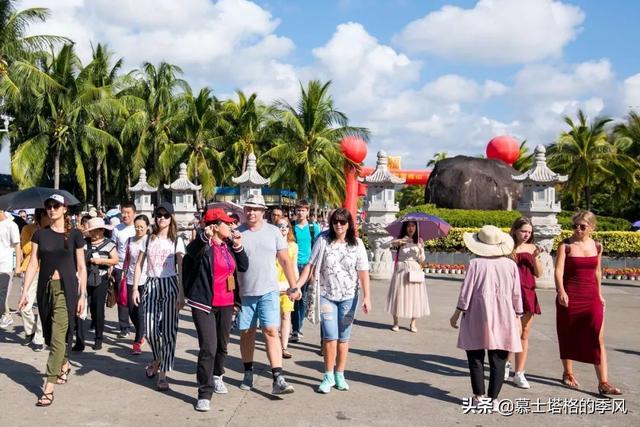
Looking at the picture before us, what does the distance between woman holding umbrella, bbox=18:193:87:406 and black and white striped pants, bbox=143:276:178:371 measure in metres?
0.63

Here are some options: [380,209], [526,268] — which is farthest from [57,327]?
[380,209]

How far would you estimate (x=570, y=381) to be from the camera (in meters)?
6.03

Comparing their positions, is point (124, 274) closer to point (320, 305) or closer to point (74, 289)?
point (74, 289)

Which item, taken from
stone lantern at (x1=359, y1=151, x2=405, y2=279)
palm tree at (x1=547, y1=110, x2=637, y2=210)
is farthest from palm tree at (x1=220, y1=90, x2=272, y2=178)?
stone lantern at (x1=359, y1=151, x2=405, y2=279)

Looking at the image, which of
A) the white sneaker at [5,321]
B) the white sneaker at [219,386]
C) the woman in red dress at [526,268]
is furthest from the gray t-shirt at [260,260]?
the white sneaker at [5,321]

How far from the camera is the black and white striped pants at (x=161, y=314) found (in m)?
5.64

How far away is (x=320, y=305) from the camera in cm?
568

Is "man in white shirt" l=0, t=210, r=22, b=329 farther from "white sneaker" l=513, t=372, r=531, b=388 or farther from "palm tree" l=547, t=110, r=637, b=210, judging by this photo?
"palm tree" l=547, t=110, r=637, b=210

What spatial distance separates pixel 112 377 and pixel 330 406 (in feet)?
7.37

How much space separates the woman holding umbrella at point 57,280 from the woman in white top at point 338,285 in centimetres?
206

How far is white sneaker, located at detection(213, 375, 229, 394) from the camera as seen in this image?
5.53 metres

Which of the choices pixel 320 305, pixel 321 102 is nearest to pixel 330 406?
pixel 320 305

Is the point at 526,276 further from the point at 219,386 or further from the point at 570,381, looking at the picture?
the point at 219,386

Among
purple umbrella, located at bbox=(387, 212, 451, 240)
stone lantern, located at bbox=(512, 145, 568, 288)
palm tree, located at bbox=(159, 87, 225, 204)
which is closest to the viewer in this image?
purple umbrella, located at bbox=(387, 212, 451, 240)
